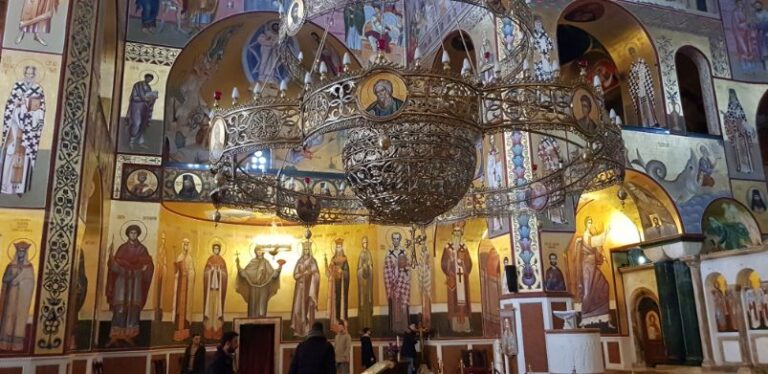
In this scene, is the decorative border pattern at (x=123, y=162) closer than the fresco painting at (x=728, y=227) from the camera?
Yes

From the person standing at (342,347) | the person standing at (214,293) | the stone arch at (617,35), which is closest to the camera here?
the person standing at (342,347)

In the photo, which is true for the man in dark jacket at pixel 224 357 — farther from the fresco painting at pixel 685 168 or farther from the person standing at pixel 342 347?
the fresco painting at pixel 685 168

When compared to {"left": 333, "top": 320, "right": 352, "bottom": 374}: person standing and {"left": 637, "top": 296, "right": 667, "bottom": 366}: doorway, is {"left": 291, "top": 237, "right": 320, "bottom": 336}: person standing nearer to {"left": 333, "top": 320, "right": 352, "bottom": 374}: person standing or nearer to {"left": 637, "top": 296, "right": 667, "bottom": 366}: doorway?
{"left": 333, "top": 320, "right": 352, "bottom": 374}: person standing

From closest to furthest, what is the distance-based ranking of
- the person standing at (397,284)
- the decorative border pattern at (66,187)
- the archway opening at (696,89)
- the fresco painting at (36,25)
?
the decorative border pattern at (66,187) → the fresco painting at (36,25) → the archway opening at (696,89) → the person standing at (397,284)

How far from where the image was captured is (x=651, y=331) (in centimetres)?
1501

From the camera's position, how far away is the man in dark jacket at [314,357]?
18.7ft

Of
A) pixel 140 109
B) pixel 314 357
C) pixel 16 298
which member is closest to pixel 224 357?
pixel 314 357

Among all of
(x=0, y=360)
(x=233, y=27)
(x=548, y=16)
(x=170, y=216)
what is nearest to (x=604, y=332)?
(x=548, y=16)

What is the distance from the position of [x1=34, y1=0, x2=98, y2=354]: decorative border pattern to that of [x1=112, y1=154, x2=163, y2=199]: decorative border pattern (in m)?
4.20

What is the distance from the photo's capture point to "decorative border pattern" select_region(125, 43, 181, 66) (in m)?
13.2

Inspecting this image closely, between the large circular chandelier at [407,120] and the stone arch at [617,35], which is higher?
the stone arch at [617,35]

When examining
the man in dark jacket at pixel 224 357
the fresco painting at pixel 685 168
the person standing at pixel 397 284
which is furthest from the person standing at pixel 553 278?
Result: the man in dark jacket at pixel 224 357

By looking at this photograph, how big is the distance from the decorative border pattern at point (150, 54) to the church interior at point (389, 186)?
0.14 feet

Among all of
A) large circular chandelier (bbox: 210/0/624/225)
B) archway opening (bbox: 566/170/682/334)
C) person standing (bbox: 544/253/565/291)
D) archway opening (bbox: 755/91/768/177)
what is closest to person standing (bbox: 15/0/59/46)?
large circular chandelier (bbox: 210/0/624/225)
